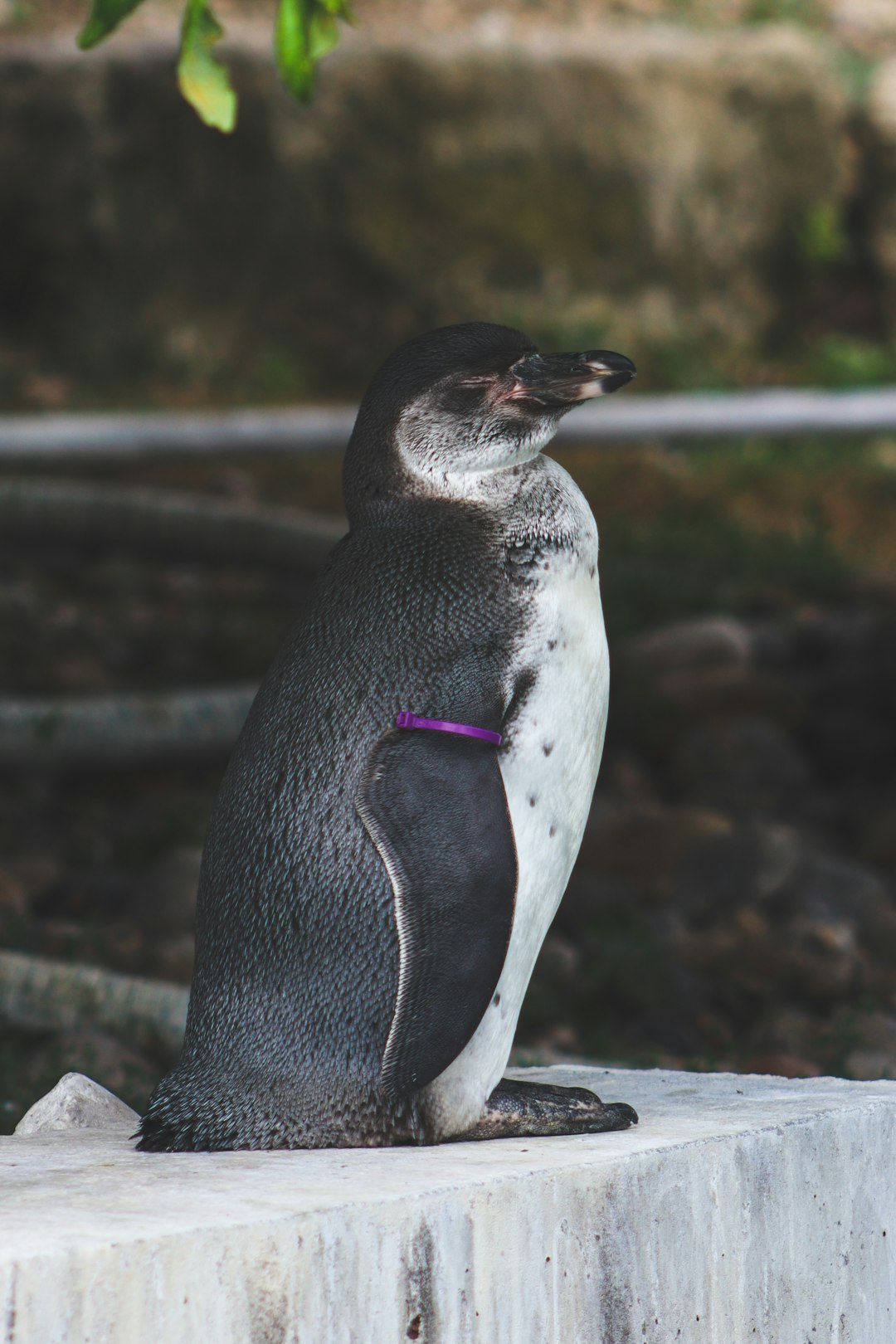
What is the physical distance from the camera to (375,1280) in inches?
77.8

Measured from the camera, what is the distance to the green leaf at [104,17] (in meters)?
2.82

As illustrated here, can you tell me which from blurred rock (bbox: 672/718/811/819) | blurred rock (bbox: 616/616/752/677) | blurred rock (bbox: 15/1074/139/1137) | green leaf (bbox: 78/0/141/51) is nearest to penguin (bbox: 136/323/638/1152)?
blurred rock (bbox: 15/1074/139/1137)

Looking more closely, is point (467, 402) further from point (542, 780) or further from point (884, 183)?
point (884, 183)

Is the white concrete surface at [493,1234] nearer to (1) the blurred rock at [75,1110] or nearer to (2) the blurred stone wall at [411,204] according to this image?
(1) the blurred rock at [75,1110]

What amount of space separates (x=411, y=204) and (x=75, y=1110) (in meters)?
8.77

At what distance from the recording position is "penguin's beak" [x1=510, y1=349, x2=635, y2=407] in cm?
242

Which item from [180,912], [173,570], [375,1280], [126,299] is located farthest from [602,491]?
[375,1280]

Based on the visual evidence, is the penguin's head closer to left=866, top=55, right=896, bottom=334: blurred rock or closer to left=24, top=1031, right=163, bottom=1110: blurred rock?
left=24, top=1031, right=163, bottom=1110: blurred rock

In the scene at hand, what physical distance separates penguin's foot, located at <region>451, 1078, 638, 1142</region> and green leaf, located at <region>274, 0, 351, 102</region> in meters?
1.61

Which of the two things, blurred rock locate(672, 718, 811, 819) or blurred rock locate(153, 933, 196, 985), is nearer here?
blurred rock locate(153, 933, 196, 985)

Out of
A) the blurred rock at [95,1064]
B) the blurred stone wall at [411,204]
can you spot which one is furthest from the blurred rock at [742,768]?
the blurred stone wall at [411,204]

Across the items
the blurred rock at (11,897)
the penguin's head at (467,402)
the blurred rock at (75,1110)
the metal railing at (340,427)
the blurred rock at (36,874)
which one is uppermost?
the metal railing at (340,427)

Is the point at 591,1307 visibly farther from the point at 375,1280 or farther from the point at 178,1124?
the point at 178,1124

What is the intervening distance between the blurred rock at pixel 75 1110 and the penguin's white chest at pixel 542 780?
1.96 ft
